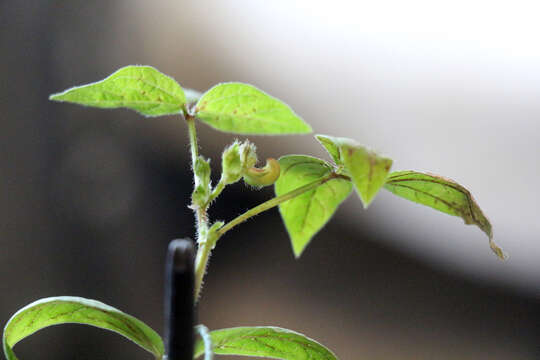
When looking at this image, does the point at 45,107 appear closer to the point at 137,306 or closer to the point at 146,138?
the point at 146,138

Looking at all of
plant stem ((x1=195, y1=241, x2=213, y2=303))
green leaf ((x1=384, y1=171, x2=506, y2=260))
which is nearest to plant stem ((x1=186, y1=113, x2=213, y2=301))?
plant stem ((x1=195, y1=241, x2=213, y2=303))

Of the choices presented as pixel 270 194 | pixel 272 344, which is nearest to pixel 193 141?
pixel 272 344

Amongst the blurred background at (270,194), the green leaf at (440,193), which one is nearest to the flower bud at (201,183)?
the green leaf at (440,193)

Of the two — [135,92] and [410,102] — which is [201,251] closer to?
[135,92]

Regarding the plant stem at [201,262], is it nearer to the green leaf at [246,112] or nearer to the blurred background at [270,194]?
the green leaf at [246,112]

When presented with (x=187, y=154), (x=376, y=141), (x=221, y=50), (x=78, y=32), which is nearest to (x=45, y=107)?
(x=78, y=32)

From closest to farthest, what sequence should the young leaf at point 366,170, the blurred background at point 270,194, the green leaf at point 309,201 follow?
the young leaf at point 366,170 < the green leaf at point 309,201 < the blurred background at point 270,194
